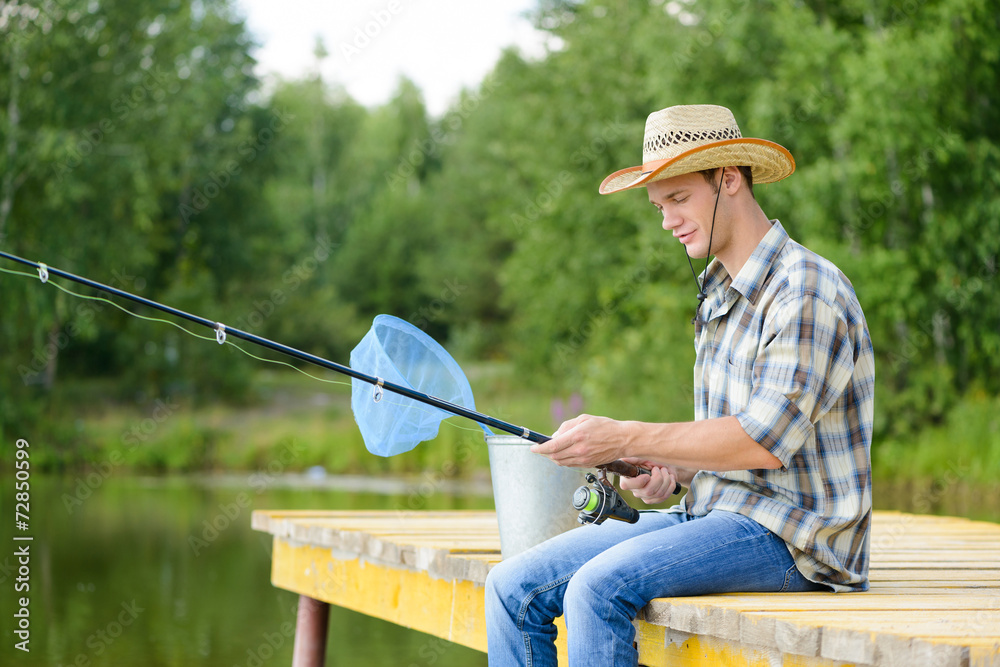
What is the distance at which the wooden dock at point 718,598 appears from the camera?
5.78ft

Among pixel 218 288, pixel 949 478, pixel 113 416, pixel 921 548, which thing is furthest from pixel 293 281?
pixel 921 548

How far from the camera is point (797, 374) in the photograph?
1997mm

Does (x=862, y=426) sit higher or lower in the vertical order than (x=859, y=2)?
lower

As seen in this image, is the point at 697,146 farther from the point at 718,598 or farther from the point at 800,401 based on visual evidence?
the point at 718,598

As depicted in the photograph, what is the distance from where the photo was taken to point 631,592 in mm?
2027

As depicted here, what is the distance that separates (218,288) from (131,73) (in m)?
6.29

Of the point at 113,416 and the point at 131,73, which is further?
the point at 113,416

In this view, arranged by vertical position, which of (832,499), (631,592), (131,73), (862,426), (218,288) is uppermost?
(131,73)

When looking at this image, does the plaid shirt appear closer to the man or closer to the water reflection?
the man

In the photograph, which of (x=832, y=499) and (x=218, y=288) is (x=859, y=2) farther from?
(x=218, y=288)

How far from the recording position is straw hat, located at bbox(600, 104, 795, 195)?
7.20 ft

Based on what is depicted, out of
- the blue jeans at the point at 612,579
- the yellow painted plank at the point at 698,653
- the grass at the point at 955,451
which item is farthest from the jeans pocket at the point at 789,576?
the grass at the point at 955,451

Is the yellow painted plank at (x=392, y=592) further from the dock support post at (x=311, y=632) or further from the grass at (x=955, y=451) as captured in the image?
the grass at (x=955, y=451)

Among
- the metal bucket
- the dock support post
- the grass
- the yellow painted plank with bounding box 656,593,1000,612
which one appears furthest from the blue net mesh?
the grass
